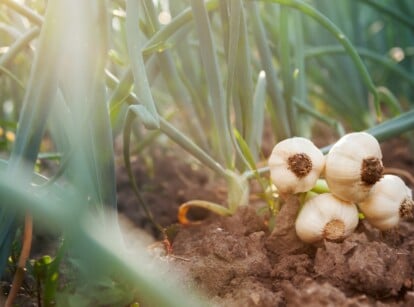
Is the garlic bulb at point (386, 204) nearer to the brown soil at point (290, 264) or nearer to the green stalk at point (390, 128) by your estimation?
the brown soil at point (290, 264)

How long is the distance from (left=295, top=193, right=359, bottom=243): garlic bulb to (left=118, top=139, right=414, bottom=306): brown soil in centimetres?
2

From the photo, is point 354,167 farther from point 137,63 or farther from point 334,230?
point 137,63

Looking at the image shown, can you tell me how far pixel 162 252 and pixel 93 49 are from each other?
0.32 m

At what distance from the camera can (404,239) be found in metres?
0.94

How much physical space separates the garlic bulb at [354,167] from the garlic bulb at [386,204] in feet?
0.09

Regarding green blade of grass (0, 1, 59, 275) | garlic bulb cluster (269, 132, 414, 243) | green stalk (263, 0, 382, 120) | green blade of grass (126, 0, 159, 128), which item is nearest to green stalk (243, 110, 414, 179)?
green stalk (263, 0, 382, 120)

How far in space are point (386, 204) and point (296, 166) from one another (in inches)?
5.6

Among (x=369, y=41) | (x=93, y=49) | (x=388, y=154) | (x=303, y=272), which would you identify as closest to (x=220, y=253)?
(x=303, y=272)

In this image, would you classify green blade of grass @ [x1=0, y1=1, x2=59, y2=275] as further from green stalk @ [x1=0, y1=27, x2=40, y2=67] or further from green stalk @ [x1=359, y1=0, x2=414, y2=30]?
green stalk @ [x1=359, y1=0, x2=414, y2=30]

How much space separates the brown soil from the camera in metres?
0.73

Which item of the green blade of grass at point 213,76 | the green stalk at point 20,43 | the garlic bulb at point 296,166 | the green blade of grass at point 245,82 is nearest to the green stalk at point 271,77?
the green blade of grass at point 245,82

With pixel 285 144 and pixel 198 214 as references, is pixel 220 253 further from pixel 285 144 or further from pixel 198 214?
pixel 198 214

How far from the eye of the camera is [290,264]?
0.83 meters

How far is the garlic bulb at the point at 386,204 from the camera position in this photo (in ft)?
2.89
